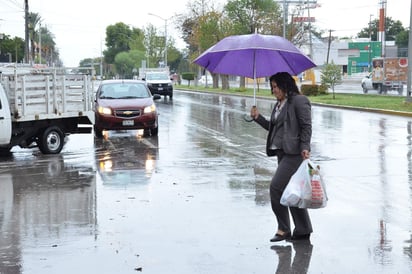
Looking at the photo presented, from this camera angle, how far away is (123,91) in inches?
737

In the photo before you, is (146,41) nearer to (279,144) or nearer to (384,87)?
(384,87)

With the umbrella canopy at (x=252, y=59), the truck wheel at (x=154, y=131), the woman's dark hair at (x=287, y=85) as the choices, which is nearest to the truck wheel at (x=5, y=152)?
the truck wheel at (x=154, y=131)

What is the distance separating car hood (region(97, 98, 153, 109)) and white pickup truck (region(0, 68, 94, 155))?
176 centimetres

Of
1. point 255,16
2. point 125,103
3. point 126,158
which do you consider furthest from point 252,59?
point 255,16

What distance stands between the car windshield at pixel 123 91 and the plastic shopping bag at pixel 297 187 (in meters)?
12.4

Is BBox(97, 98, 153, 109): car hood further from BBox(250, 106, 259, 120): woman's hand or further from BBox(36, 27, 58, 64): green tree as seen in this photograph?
BBox(36, 27, 58, 64): green tree

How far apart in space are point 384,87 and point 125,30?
103 metres

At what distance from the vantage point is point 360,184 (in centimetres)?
1014

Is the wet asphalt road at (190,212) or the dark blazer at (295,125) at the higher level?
the dark blazer at (295,125)

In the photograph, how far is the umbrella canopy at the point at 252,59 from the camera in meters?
7.53

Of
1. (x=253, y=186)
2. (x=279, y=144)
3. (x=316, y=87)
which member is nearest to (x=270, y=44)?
(x=279, y=144)

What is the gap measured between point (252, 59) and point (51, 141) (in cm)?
790

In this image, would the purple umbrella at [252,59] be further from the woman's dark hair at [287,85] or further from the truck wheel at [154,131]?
the truck wheel at [154,131]

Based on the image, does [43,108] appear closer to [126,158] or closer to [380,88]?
[126,158]
